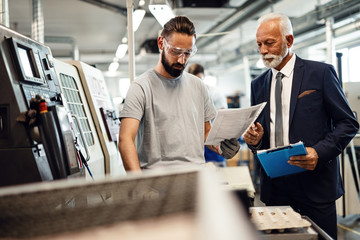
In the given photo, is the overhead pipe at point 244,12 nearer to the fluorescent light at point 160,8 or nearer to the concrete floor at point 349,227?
the fluorescent light at point 160,8

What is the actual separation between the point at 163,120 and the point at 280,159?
0.56 m

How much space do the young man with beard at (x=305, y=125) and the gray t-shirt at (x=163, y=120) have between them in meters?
0.33

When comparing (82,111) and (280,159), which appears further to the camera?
(82,111)

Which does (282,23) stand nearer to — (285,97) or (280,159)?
(285,97)

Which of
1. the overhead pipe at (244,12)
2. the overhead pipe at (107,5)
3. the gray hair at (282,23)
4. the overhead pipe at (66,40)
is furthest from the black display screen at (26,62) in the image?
the overhead pipe at (66,40)

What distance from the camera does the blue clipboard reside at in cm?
143

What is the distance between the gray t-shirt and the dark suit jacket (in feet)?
1.60

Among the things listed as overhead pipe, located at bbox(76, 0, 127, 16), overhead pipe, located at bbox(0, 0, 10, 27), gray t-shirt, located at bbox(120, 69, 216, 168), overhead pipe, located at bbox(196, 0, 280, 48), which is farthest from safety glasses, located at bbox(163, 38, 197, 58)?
overhead pipe, located at bbox(76, 0, 127, 16)

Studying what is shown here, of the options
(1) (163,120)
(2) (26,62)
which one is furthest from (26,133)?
(1) (163,120)

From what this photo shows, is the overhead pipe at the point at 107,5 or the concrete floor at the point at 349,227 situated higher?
the overhead pipe at the point at 107,5

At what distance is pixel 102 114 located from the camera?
8.16ft

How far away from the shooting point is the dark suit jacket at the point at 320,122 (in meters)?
1.57

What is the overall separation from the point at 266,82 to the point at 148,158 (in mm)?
743

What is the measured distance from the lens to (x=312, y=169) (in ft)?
4.99
